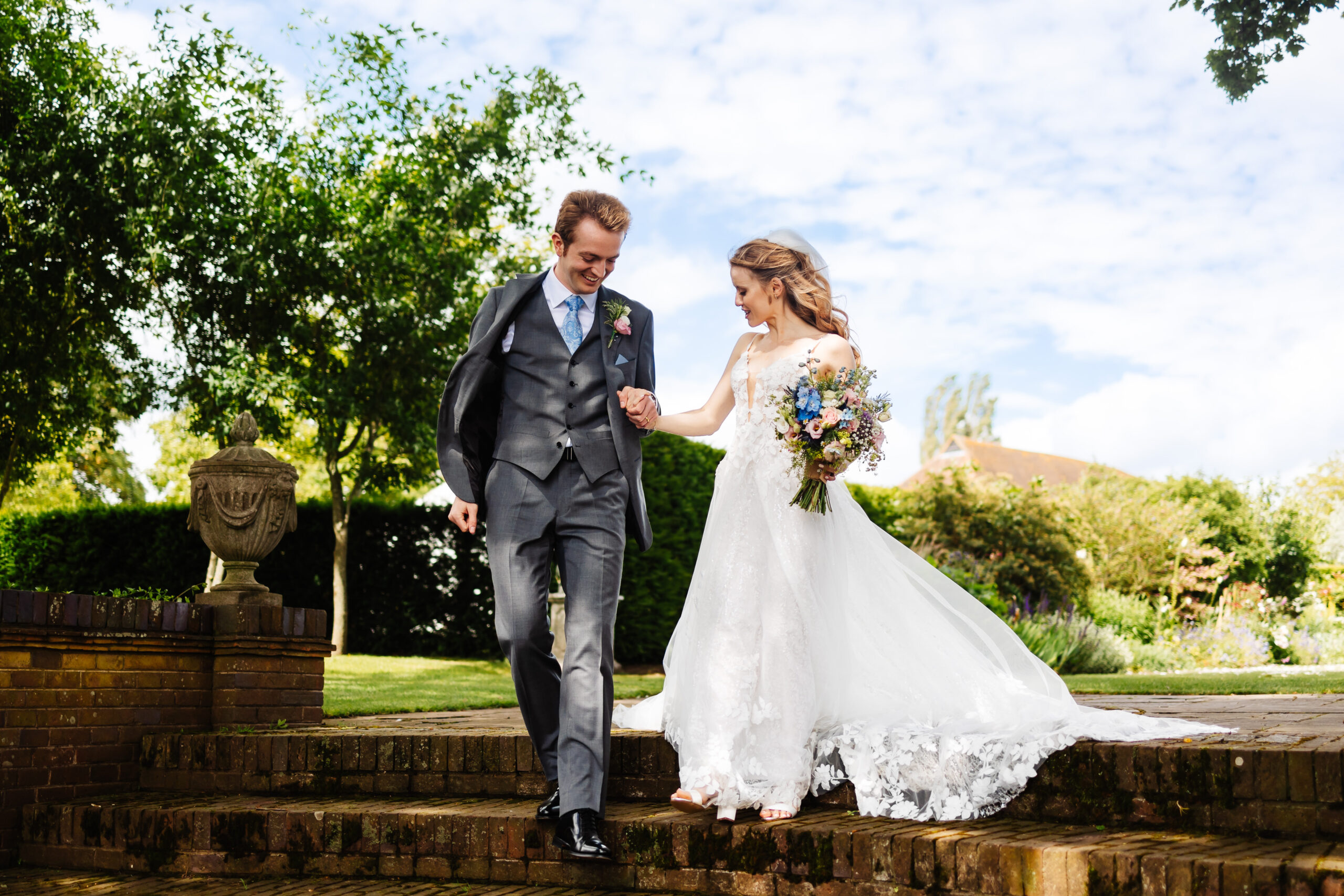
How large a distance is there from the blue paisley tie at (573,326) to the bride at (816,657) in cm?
44

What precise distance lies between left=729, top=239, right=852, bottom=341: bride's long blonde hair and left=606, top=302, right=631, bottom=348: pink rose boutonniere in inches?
25.1

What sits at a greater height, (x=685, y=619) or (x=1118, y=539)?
(x=1118, y=539)

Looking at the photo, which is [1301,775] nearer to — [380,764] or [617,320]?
[617,320]

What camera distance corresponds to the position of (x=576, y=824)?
338cm

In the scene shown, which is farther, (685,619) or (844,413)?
(685,619)

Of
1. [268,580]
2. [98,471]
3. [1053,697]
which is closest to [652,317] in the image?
[1053,697]

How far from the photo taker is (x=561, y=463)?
363 centimetres

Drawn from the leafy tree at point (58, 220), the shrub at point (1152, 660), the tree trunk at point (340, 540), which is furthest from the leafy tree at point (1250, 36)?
the leafy tree at point (58, 220)

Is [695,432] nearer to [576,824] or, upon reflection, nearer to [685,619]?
[685,619]

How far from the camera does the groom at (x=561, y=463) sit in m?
3.54

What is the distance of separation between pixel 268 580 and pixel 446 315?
4.57m

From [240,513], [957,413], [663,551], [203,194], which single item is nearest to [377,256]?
[203,194]

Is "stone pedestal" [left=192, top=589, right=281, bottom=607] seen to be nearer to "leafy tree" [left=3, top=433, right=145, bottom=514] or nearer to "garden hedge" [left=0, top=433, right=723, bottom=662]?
"garden hedge" [left=0, top=433, right=723, bottom=662]

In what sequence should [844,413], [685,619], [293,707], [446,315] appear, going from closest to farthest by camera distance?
[844,413], [685,619], [293,707], [446,315]
